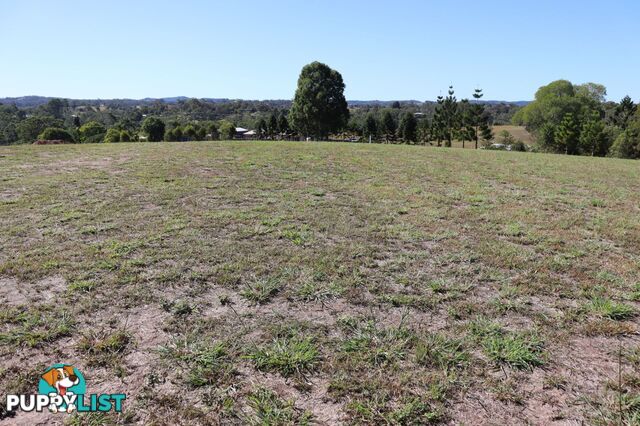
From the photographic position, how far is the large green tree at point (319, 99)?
26.8 metres

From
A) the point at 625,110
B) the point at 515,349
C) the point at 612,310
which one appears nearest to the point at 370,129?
the point at 625,110

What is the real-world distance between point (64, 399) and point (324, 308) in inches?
58.4

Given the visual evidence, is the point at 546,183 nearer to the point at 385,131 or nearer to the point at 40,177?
the point at 40,177

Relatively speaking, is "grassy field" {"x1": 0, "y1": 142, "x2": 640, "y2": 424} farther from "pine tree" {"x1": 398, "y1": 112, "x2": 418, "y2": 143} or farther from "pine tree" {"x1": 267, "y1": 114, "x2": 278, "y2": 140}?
"pine tree" {"x1": 267, "y1": 114, "x2": 278, "y2": 140}

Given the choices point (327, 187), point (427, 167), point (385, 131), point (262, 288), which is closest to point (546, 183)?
point (427, 167)

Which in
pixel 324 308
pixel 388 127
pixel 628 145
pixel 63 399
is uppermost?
pixel 388 127

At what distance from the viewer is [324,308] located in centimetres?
259

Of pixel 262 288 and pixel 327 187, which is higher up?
pixel 327 187

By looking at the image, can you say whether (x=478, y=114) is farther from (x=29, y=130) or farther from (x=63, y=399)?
(x=29, y=130)

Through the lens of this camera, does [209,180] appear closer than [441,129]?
Yes

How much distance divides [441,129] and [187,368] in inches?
1566

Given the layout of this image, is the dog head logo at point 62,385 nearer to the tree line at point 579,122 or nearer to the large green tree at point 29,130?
the tree line at point 579,122

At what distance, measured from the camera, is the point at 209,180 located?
696 cm

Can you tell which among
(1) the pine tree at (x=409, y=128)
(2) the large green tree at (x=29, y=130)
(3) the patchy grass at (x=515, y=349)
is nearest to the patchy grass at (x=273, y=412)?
(3) the patchy grass at (x=515, y=349)
